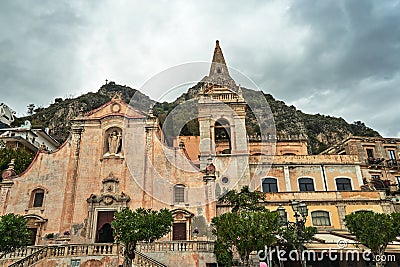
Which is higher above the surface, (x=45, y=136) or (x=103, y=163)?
(x=45, y=136)

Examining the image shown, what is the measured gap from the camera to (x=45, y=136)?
151 ft

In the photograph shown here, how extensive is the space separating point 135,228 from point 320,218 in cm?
1791

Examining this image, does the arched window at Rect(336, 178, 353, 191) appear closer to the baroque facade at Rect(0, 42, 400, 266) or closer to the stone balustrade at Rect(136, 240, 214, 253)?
the baroque facade at Rect(0, 42, 400, 266)

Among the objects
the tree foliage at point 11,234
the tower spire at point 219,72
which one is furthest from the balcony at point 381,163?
the tree foliage at point 11,234

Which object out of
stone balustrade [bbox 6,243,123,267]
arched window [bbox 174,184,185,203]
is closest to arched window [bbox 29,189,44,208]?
stone balustrade [bbox 6,243,123,267]

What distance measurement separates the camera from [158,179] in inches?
1042

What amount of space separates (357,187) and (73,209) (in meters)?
25.8

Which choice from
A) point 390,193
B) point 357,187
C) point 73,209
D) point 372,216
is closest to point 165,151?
point 73,209

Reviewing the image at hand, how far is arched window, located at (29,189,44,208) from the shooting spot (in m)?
26.0

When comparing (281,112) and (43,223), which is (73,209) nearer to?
(43,223)

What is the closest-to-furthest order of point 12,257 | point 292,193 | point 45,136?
point 12,257
point 292,193
point 45,136

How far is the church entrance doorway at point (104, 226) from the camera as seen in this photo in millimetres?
25250

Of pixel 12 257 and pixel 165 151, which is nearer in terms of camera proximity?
pixel 12 257

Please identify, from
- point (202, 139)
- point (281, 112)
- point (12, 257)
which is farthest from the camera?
point (281, 112)
